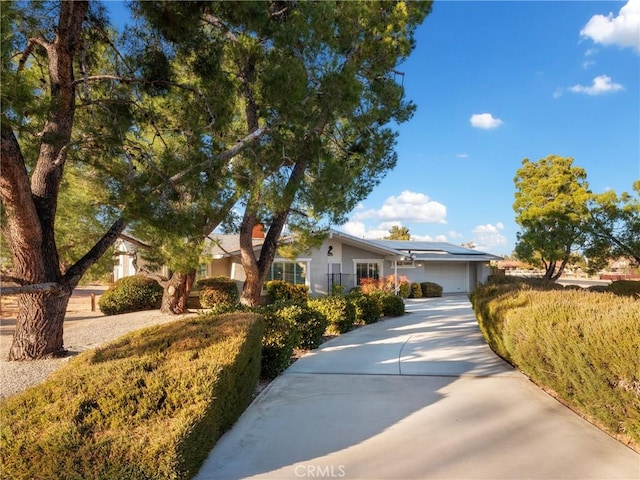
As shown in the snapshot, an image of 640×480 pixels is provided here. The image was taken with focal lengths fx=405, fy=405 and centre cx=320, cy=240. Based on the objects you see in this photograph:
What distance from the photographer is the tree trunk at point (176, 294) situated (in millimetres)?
14328

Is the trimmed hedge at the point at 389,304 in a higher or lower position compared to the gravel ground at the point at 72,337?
higher

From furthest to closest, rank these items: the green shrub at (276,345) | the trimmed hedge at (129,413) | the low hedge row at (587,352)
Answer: the green shrub at (276,345)
the low hedge row at (587,352)
the trimmed hedge at (129,413)

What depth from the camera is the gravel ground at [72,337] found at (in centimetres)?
646

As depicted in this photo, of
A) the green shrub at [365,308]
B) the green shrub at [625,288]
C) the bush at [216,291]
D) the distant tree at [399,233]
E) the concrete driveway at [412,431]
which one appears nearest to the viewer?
the concrete driveway at [412,431]

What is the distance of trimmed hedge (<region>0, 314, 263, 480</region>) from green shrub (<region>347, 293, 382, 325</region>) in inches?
301

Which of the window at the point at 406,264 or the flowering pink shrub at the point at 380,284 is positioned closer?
the flowering pink shrub at the point at 380,284

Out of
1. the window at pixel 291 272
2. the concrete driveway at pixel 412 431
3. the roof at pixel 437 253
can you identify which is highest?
the roof at pixel 437 253

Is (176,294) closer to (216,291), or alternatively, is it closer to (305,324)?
(216,291)

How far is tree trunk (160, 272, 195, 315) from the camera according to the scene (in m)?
14.3

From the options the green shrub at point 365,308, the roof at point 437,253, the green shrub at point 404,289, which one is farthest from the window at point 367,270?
the green shrub at point 365,308

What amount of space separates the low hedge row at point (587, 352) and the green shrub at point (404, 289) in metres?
17.6

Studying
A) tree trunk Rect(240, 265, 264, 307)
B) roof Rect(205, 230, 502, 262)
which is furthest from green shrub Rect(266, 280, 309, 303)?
tree trunk Rect(240, 265, 264, 307)

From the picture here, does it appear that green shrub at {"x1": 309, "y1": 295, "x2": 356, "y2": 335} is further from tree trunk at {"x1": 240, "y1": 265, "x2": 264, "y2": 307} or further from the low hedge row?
the low hedge row

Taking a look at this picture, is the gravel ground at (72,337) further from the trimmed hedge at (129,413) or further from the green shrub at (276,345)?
the green shrub at (276,345)
